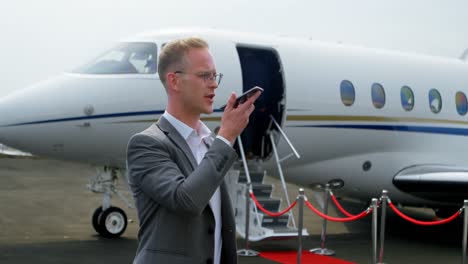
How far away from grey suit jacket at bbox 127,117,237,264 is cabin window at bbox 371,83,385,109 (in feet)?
28.8

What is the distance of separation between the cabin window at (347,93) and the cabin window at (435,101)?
74.9 inches

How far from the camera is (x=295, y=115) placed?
9.67 metres

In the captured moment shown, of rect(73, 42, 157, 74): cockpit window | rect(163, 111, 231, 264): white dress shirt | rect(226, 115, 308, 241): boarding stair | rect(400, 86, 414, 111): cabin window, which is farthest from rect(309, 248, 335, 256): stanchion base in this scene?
rect(163, 111, 231, 264): white dress shirt

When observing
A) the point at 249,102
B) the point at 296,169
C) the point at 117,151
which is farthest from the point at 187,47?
the point at 296,169

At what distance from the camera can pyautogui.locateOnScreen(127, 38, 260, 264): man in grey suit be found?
202 centimetres

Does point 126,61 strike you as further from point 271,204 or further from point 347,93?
point 347,93

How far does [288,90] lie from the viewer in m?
9.58

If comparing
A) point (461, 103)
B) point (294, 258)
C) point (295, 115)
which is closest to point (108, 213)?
Answer: point (294, 258)

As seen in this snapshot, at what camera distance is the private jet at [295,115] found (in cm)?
845

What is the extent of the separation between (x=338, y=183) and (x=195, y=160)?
8.58 meters

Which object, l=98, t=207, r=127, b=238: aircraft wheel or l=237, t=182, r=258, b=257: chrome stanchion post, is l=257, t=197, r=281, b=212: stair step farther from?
l=98, t=207, r=127, b=238: aircraft wheel

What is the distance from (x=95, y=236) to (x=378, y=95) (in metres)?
4.94

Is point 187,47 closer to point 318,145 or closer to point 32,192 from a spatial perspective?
point 318,145

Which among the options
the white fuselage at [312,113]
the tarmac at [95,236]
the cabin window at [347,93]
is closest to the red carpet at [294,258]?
the tarmac at [95,236]
